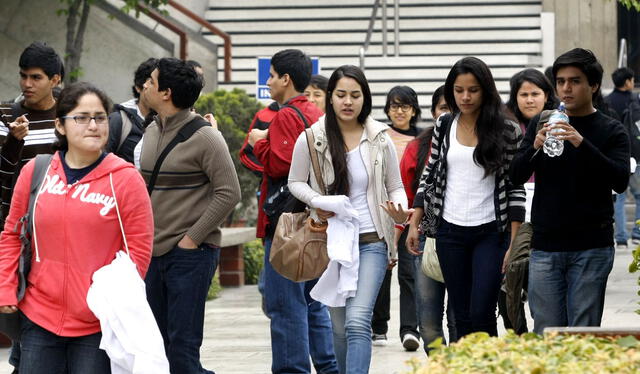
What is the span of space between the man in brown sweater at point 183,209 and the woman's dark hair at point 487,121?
1.32m

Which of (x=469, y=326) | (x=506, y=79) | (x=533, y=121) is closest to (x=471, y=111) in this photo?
(x=533, y=121)

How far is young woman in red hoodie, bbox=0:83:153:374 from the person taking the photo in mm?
5609

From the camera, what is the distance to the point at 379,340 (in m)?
10.0

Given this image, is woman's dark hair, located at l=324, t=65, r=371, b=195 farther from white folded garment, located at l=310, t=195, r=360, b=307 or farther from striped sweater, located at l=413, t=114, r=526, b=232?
striped sweater, located at l=413, t=114, r=526, b=232

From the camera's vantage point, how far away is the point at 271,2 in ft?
76.9

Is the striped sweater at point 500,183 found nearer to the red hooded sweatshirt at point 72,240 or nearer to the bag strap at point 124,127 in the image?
the bag strap at point 124,127

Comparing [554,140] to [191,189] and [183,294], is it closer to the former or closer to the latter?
[191,189]

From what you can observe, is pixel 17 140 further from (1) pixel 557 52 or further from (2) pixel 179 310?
(1) pixel 557 52

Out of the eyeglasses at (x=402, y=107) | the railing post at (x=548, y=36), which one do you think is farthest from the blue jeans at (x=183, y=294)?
the railing post at (x=548, y=36)

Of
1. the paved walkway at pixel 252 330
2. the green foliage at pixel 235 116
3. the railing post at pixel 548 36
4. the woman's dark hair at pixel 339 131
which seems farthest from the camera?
the railing post at pixel 548 36

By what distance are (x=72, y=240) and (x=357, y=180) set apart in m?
2.04

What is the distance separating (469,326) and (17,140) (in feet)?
9.09

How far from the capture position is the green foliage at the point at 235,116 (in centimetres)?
1655

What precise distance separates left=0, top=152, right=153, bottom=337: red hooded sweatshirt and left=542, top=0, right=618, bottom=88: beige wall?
1762cm
